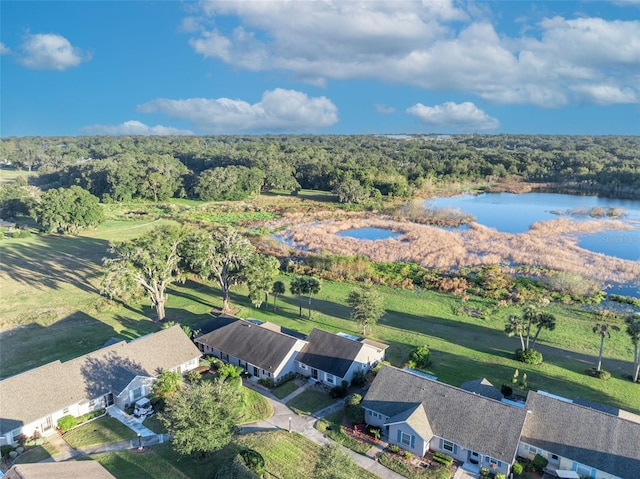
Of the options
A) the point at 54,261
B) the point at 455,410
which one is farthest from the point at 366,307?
the point at 54,261

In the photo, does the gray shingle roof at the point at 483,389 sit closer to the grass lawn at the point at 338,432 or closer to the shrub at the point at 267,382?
the grass lawn at the point at 338,432

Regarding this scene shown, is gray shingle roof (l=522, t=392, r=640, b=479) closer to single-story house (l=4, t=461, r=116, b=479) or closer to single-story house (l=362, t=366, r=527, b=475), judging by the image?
single-story house (l=362, t=366, r=527, b=475)

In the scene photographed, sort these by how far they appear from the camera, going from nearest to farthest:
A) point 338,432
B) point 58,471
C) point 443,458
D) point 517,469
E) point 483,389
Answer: point 58,471, point 517,469, point 443,458, point 338,432, point 483,389

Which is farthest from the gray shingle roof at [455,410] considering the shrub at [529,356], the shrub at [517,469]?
the shrub at [529,356]

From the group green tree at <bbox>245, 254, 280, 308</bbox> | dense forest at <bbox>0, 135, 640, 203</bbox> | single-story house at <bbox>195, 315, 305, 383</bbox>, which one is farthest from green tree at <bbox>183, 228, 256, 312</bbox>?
dense forest at <bbox>0, 135, 640, 203</bbox>

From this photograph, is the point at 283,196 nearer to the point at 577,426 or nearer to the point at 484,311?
the point at 484,311

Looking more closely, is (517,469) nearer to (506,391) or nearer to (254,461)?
(506,391)
